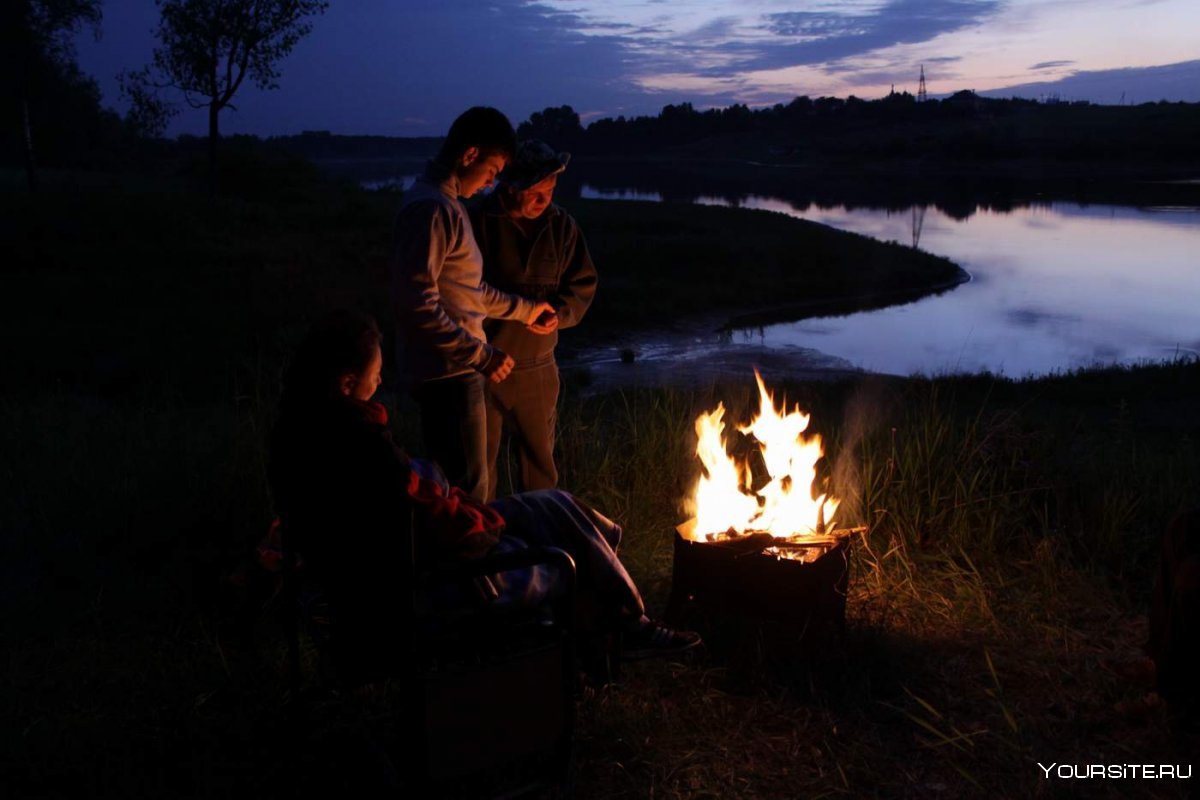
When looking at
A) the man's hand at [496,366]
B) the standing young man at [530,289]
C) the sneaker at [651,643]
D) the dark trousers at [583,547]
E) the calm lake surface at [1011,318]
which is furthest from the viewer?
the calm lake surface at [1011,318]

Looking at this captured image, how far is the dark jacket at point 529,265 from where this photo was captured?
377 cm

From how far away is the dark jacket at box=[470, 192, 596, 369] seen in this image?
12.4ft

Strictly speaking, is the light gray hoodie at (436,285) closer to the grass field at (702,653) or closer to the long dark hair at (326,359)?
the long dark hair at (326,359)

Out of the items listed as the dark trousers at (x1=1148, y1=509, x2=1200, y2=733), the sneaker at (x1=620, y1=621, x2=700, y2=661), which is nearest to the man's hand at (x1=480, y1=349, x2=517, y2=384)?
the sneaker at (x1=620, y1=621, x2=700, y2=661)

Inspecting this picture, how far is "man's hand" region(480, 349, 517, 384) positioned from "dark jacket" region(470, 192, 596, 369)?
0.41 m

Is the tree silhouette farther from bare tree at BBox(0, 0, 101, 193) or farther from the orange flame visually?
the orange flame

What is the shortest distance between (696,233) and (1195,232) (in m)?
24.6

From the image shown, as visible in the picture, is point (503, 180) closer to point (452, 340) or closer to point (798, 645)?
point (452, 340)

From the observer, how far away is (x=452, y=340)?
10.6 ft

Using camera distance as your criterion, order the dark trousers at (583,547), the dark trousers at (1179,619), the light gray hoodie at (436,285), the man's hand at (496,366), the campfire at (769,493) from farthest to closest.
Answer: the campfire at (769,493)
the man's hand at (496,366)
the light gray hoodie at (436,285)
the dark trousers at (583,547)
the dark trousers at (1179,619)

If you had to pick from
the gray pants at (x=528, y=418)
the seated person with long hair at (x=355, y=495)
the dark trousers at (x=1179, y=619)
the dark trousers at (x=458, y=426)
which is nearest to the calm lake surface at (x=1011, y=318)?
the gray pants at (x=528, y=418)

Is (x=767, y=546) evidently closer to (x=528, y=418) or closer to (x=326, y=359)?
(x=528, y=418)

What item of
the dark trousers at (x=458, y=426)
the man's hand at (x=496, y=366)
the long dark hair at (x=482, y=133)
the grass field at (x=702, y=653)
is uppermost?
the long dark hair at (x=482, y=133)

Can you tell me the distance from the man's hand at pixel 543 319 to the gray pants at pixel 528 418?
0.64 ft
